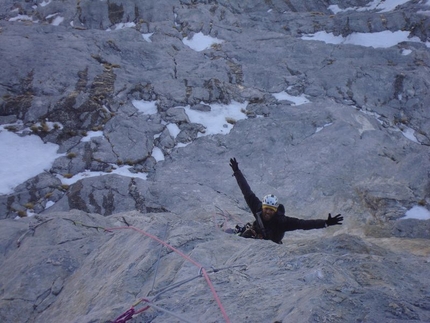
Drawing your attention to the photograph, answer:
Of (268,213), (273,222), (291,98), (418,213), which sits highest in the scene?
(268,213)

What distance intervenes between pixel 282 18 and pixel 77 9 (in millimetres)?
15066

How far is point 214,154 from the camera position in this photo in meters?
14.4

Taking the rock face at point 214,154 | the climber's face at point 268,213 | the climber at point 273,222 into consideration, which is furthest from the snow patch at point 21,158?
the climber's face at point 268,213

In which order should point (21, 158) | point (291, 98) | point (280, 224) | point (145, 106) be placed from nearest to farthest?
point (280, 224) < point (21, 158) < point (145, 106) < point (291, 98)

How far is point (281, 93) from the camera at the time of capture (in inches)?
714

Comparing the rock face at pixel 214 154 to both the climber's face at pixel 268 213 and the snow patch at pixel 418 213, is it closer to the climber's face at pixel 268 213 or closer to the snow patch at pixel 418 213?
the snow patch at pixel 418 213

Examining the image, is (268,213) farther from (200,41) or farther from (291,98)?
(200,41)

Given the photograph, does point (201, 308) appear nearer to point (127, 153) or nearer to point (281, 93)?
point (127, 153)

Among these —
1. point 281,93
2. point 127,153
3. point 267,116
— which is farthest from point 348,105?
point 127,153

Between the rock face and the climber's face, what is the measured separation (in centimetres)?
71

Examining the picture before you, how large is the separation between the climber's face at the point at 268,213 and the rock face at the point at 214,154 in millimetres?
711

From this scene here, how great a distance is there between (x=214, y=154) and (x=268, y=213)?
8.54 m

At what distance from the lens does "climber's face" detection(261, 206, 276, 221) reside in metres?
5.96

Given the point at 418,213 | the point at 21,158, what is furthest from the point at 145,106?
the point at 418,213
